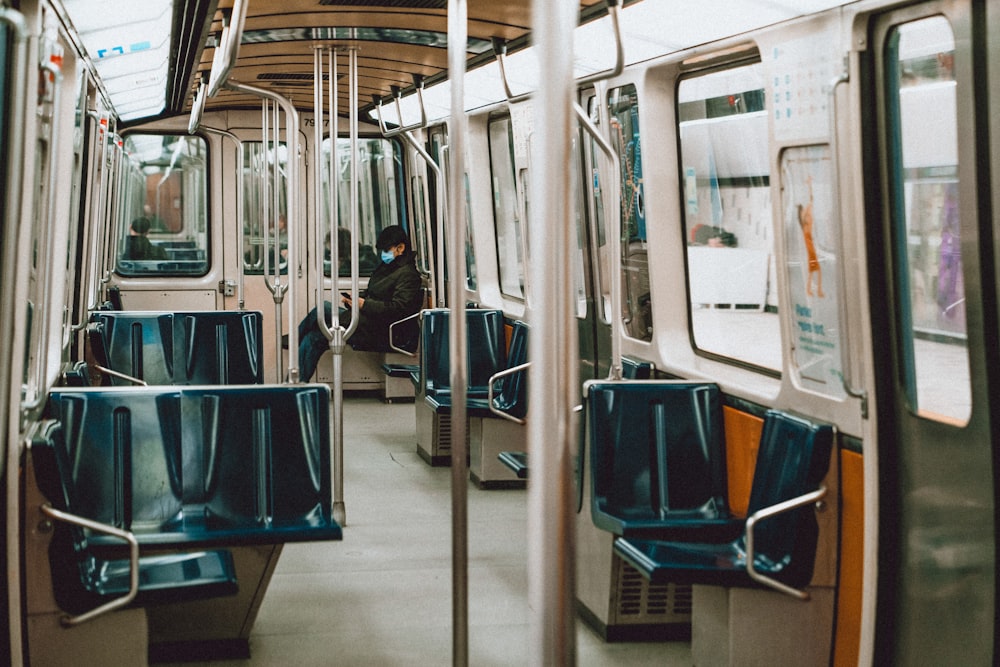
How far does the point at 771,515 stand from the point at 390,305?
612cm

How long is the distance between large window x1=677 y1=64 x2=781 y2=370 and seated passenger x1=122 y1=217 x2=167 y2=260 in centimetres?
624

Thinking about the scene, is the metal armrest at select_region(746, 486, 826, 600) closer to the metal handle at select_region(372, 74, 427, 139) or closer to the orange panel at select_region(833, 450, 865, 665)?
the orange panel at select_region(833, 450, 865, 665)

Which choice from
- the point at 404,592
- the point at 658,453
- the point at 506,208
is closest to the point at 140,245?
the point at 506,208

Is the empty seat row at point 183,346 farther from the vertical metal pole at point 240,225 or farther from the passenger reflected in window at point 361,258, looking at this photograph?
the passenger reflected in window at point 361,258

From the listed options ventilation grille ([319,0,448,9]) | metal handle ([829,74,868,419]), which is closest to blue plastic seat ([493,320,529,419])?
ventilation grille ([319,0,448,9])

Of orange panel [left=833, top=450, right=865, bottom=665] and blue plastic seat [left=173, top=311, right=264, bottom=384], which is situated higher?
blue plastic seat [left=173, top=311, right=264, bottom=384]

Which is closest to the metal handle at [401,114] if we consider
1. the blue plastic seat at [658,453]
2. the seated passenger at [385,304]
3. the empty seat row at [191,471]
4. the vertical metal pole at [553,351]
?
the seated passenger at [385,304]

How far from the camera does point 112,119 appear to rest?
802 cm

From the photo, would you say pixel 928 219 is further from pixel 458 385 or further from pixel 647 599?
pixel 647 599

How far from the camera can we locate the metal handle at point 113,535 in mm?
3189

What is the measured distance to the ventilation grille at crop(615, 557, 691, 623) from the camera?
13.9 ft

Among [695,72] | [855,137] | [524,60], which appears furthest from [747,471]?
[524,60]

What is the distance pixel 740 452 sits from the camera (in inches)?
163

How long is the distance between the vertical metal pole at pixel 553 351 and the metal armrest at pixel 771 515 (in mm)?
2049
